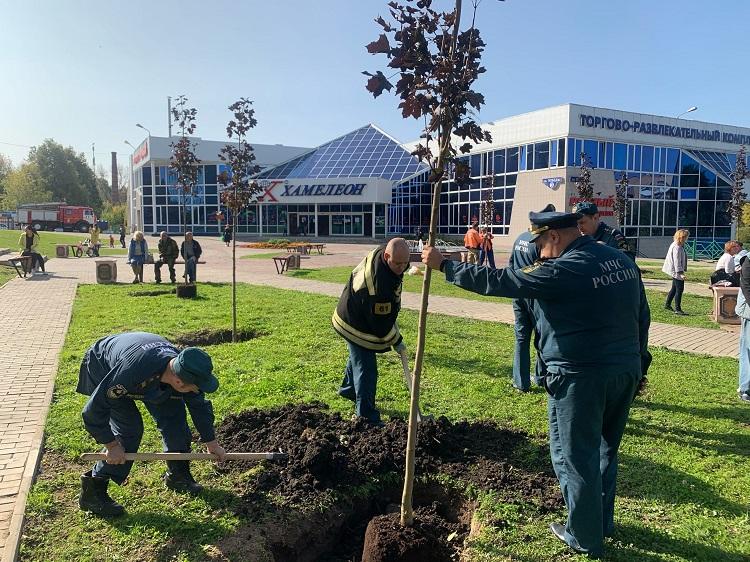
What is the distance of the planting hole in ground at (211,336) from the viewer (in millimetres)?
8328

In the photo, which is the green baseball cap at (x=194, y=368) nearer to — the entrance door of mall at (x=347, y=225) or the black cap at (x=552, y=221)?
the black cap at (x=552, y=221)

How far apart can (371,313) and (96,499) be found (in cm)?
228

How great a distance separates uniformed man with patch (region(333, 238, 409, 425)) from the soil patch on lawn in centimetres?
32

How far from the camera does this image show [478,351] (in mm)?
7867

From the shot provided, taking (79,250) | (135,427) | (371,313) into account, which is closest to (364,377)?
(371,313)

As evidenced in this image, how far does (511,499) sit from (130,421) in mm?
2487

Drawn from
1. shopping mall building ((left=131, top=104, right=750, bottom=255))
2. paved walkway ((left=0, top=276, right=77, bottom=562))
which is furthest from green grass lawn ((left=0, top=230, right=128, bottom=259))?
paved walkway ((left=0, top=276, right=77, bottom=562))

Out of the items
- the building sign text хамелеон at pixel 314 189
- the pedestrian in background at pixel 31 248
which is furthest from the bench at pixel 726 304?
the building sign text хамелеон at pixel 314 189

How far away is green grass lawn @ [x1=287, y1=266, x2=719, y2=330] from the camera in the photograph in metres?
10.8

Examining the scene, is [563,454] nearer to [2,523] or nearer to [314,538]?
[314,538]

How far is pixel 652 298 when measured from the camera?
13648mm

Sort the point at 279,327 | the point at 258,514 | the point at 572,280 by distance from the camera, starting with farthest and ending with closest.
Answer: the point at 279,327, the point at 258,514, the point at 572,280

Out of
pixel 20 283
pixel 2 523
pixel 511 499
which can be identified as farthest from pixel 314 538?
pixel 20 283

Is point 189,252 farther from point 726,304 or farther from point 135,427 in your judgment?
point 726,304
